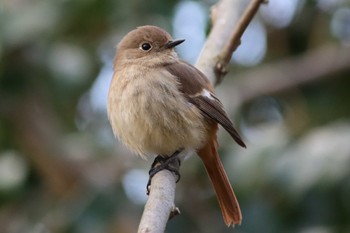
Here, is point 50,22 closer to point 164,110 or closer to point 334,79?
point 164,110

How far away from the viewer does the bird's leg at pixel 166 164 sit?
385cm

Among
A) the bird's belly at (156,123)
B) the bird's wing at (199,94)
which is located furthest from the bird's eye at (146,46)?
the bird's belly at (156,123)

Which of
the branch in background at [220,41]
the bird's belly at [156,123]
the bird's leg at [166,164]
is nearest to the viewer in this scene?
the branch in background at [220,41]

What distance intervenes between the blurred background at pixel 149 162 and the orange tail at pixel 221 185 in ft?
0.43

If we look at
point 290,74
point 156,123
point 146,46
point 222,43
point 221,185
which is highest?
point 146,46

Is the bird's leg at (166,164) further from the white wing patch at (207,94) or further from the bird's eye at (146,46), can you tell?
the bird's eye at (146,46)

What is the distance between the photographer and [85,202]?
16.4 ft

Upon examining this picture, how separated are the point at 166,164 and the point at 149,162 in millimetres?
1408

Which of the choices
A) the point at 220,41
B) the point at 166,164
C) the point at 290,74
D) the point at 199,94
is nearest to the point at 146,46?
the point at 199,94

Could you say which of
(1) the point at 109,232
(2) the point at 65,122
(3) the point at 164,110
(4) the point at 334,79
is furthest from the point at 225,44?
(2) the point at 65,122

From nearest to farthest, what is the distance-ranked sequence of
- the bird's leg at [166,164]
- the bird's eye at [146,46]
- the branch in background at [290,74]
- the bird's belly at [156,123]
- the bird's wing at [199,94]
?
1. the bird's leg at [166,164]
2. the bird's belly at [156,123]
3. the bird's wing at [199,94]
4. the bird's eye at [146,46]
5. the branch in background at [290,74]

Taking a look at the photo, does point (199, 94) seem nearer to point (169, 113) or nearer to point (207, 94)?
point (207, 94)

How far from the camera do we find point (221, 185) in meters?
4.57

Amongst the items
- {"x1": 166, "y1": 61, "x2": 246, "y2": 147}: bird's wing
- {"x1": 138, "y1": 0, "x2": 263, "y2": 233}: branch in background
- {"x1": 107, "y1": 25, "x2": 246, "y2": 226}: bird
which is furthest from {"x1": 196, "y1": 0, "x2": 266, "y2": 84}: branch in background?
{"x1": 166, "y1": 61, "x2": 246, "y2": 147}: bird's wing
